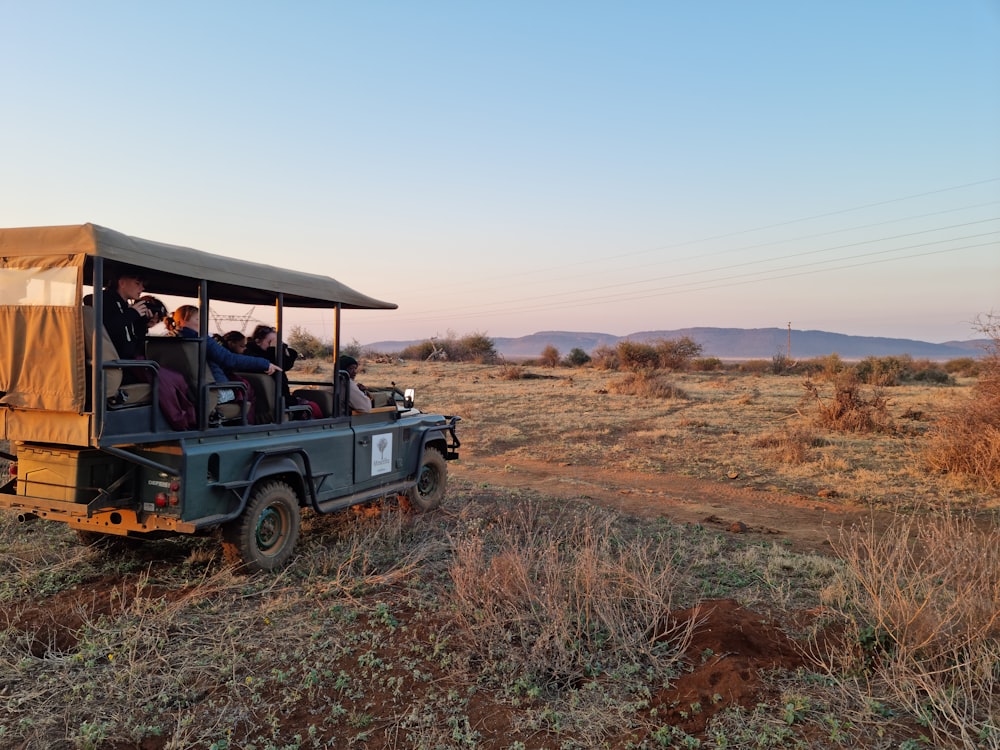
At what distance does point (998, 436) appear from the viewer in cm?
1082

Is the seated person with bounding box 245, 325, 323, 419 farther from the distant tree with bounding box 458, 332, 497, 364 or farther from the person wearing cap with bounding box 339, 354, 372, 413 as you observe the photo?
the distant tree with bounding box 458, 332, 497, 364

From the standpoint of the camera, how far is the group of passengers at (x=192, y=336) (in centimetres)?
486

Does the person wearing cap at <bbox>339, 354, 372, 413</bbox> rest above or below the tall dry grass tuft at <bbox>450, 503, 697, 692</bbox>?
above

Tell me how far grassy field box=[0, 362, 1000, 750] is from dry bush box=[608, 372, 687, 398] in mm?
19134

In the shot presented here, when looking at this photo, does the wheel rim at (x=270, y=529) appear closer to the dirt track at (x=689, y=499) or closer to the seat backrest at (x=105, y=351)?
the seat backrest at (x=105, y=351)

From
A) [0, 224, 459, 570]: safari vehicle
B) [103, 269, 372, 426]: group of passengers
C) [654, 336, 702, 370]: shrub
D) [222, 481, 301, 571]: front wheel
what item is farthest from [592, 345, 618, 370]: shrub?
[222, 481, 301, 571]: front wheel

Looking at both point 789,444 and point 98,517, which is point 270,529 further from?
point 789,444

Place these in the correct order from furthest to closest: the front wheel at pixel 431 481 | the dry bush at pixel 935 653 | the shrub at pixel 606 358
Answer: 1. the shrub at pixel 606 358
2. the front wheel at pixel 431 481
3. the dry bush at pixel 935 653

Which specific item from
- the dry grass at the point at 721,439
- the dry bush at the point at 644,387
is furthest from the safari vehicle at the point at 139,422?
the dry bush at the point at 644,387

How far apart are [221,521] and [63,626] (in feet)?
3.76

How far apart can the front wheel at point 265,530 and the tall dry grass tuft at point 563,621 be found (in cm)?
176

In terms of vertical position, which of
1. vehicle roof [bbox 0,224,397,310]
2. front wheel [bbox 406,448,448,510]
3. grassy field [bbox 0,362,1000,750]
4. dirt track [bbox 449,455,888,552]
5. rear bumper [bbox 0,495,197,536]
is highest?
vehicle roof [bbox 0,224,397,310]

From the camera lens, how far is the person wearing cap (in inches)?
268

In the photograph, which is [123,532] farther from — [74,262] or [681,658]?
[681,658]
